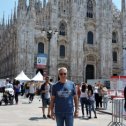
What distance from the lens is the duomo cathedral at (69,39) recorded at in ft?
138

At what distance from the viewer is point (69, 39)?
148 feet

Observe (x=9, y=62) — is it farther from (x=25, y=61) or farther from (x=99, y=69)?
(x=99, y=69)

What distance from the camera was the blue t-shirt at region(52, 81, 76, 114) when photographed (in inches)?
231

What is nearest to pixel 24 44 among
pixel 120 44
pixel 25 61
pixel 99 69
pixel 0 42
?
pixel 25 61

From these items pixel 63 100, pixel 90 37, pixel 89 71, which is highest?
pixel 90 37

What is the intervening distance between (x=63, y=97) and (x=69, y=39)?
3925 centimetres

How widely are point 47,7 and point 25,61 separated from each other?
863cm

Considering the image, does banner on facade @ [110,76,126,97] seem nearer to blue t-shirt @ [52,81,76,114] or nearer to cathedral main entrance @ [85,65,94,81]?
blue t-shirt @ [52,81,76,114]

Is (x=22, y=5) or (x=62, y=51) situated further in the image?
(x=62, y=51)

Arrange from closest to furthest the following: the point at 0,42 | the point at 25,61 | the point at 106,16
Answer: the point at 25,61 < the point at 106,16 < the point at 0,42

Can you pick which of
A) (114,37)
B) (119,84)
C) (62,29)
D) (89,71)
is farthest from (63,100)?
(114,37)

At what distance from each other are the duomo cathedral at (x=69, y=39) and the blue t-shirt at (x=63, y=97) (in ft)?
110

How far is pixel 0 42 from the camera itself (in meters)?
63.9

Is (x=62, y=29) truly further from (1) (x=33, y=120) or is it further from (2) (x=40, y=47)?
(1) (x=33, y=120)
